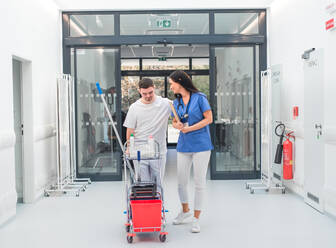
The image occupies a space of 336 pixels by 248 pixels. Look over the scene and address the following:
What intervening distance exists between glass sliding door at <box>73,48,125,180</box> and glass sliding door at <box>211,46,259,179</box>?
1.82m

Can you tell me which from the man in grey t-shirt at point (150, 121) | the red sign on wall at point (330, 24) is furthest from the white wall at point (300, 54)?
the man in grey t-shirt at point (150, 121)

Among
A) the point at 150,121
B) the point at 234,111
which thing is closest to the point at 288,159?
the point at 234,111

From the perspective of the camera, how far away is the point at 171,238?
379cm

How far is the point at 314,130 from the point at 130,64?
762cm

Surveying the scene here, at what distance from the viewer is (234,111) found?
706 cm

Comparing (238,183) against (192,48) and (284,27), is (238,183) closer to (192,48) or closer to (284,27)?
(284,27)

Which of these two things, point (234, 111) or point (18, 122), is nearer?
point (18, 122)

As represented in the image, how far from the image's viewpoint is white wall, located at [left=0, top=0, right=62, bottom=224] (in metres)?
4.38

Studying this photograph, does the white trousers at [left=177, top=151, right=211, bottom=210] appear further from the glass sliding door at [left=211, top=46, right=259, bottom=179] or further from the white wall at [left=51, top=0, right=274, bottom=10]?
the white wall at [left=51, top=0, right=274, bottom=10]

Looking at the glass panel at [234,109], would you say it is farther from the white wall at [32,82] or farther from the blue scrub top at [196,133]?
the blue scrub top at [196,133]

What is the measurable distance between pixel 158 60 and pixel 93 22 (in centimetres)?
487

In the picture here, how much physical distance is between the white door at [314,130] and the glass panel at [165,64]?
6.94m

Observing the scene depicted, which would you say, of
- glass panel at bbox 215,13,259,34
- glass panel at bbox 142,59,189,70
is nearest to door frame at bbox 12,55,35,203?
glass panel at bbox 215,13,259,34

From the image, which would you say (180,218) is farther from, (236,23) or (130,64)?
(130,64)
